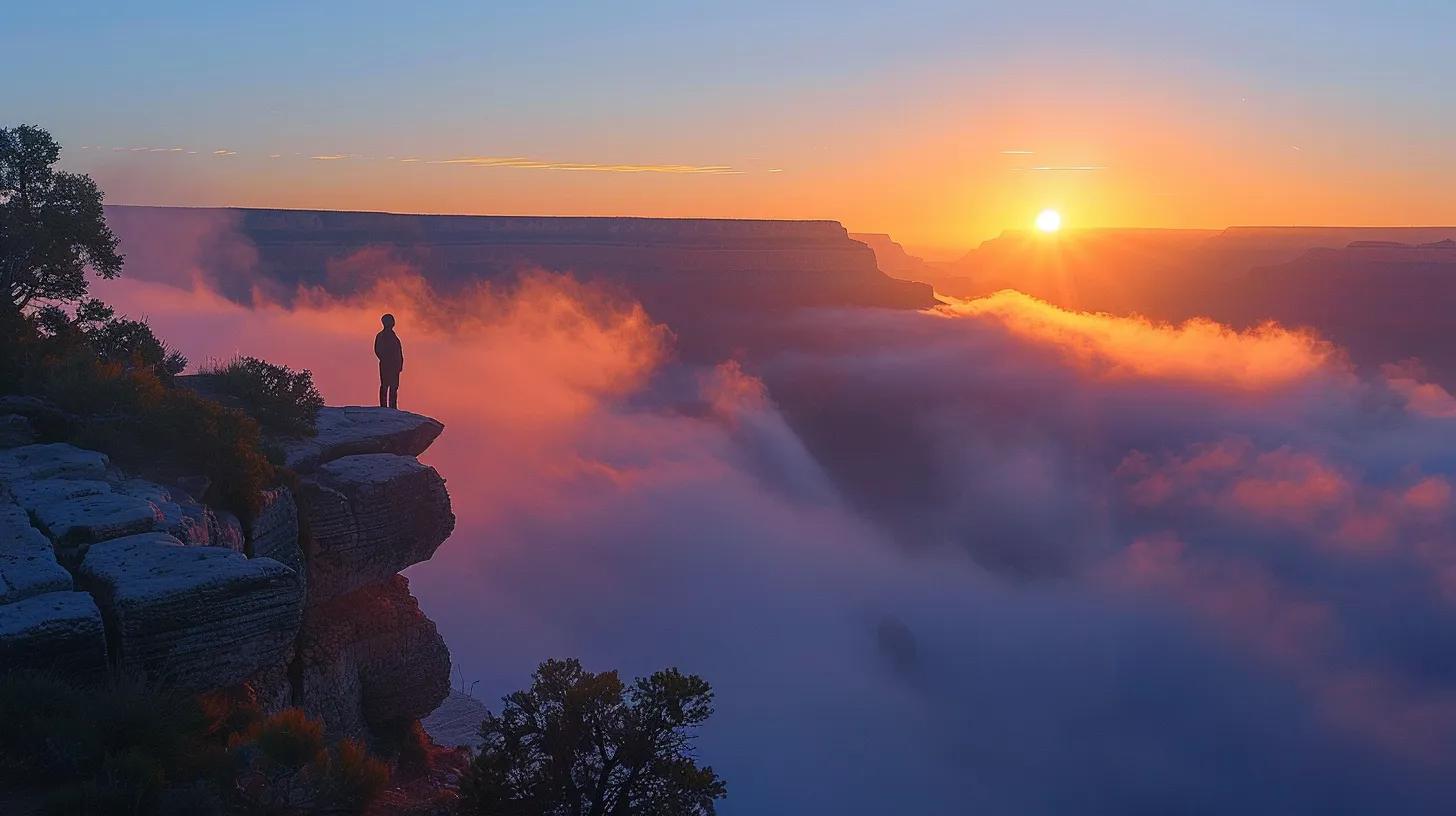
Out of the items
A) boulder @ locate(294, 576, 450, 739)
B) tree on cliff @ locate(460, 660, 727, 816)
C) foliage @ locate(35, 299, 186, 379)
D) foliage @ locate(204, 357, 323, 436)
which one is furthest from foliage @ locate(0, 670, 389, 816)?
foliage @ locate(35, 299, 186, 379)

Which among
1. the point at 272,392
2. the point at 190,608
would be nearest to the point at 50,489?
the point at 190,608

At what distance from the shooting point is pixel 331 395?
3723 inches

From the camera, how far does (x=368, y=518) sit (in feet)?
50.5

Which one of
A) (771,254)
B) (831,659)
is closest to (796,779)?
(831,659)

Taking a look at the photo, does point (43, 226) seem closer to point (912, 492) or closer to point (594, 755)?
point (594, 755)

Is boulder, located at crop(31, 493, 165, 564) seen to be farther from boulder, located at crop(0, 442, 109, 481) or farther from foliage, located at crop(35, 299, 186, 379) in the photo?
foliage, located at crop(35, 299, 186, 379)

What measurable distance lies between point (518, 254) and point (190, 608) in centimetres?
12299

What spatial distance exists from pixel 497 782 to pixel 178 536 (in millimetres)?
4169

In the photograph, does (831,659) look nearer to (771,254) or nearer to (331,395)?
(331,395)

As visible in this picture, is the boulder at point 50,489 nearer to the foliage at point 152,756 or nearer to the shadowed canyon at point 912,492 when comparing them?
the foliage at point 152,756

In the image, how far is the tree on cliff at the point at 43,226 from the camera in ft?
53.7

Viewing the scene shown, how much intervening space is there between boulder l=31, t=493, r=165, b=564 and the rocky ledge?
2cm

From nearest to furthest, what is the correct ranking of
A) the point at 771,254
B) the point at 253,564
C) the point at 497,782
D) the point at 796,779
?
the point at 253,564, the point at 497,782, the point at 796,779, the point at 771,254

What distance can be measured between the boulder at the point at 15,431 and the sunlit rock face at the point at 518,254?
Result: 323 feet
